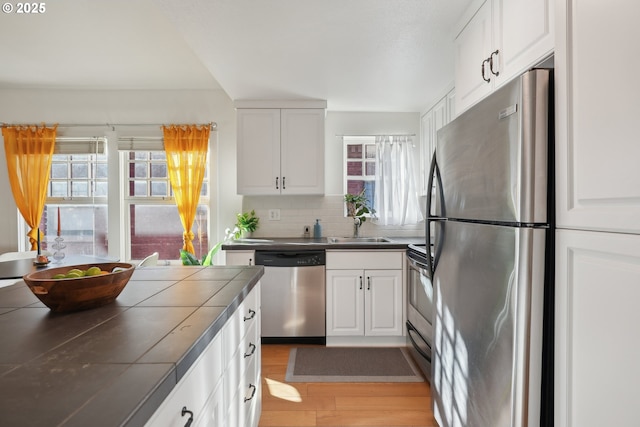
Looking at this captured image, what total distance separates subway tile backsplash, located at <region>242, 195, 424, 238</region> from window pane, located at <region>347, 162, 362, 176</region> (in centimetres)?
32

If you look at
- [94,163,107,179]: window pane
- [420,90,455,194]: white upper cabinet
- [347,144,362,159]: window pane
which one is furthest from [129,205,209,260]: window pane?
[420,90,455,194]: white upper cabinet

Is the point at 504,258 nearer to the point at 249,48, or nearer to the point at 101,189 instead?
the point at 249,48

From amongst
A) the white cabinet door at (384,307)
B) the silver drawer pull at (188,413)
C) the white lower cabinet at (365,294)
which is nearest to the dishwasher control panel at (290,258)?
the white lower cabinet at (365,294)

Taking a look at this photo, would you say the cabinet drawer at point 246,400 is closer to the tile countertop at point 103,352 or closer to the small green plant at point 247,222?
the tile countertop at point 103,352

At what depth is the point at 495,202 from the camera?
3.92 feet

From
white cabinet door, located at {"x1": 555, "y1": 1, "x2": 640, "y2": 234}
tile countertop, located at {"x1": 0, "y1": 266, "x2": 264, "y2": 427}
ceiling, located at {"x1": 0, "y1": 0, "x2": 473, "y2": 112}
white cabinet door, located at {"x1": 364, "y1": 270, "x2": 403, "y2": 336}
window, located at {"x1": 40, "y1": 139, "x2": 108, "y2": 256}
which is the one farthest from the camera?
window, located at {"x1": 40, "y1": 139, "x2": 108, "y2": 256}

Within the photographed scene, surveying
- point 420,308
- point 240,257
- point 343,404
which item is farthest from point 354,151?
point 343,404

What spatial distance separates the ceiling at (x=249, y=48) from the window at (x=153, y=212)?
2.76 ft

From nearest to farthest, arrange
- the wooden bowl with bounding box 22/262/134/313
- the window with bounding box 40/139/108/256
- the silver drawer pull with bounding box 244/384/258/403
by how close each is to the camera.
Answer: the wooden bowl with bounding box 22/262/134/313, the silver drawer pull with bounding box 244/384/258/403, the window with bounding box 40/139/108/256

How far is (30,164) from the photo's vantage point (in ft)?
11.8

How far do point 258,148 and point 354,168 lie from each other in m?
1.10

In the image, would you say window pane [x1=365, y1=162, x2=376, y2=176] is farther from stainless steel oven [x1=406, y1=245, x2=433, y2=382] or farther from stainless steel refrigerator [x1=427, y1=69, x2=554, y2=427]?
stainless steel refrigerator [x1=427, y1=69, x2=554, y2=427]

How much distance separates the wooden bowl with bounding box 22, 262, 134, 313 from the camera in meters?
0.92

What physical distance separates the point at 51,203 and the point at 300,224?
2.82 metres
